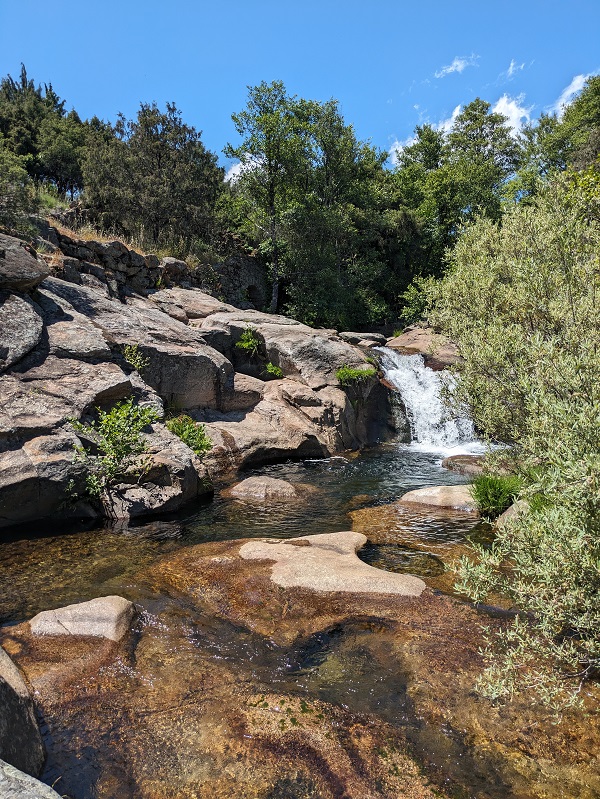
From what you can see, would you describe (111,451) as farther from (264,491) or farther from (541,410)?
(541,410)

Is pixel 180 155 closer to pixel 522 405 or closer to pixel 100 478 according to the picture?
pixel 100 478

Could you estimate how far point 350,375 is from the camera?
19531 mm

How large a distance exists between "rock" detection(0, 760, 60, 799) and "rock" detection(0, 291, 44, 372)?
9768mm

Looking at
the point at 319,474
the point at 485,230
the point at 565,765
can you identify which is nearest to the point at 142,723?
the point at 565,765

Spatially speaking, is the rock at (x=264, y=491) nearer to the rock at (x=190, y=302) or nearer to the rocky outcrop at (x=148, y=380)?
the rocky outcrop at (x=148, y=380)

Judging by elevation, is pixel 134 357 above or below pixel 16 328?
below

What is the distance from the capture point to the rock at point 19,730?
141 inches

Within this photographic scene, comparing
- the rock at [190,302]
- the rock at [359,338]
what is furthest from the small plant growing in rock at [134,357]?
the rock at [359,338]

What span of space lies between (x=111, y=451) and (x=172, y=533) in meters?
2.04

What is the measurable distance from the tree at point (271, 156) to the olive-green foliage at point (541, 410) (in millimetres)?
16122

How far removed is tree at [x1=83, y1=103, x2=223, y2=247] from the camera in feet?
85.8

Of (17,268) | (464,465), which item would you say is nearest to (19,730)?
(17,268)

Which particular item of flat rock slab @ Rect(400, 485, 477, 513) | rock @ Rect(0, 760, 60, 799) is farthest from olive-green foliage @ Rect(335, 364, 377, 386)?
rock @ Rect(0, 760, 60, 799)

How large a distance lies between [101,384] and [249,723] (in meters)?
9.02
